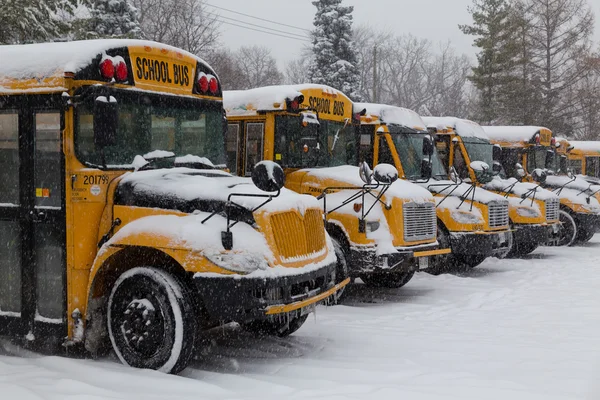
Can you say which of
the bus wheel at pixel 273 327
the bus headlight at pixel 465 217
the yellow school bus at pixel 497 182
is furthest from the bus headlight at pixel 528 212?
the bus wheel at pixel 273 327

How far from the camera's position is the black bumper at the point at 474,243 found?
11.0m

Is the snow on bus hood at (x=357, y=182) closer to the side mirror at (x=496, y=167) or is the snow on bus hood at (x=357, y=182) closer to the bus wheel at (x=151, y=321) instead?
the bus wheel at (x=151, y=321)

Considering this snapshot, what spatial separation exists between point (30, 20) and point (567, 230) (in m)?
13.1

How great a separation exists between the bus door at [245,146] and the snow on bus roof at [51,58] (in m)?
3.29

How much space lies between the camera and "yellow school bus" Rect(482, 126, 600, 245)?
1617 centimetres

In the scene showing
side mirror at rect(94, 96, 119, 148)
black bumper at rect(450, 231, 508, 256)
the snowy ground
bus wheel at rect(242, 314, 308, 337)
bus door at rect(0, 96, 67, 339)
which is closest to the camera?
the snowy ground

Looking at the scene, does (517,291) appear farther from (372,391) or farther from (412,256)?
(372,391)

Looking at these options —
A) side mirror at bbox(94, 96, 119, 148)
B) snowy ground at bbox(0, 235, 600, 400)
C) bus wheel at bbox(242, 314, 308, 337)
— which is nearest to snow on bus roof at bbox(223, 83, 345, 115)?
snowy ground at bbox(0, 235, 600, 400)

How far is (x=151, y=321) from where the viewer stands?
18.2ft

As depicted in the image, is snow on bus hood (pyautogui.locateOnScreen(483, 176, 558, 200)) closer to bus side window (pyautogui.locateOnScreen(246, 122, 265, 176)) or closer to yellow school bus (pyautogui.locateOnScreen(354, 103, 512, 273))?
yellow school bus (pyautogui.locateOnScreen(354, 103, 512, 273))

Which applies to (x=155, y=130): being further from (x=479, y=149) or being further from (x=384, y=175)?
(x=479, y=149)

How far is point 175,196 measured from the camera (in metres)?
5.72

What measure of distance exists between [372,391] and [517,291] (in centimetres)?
564

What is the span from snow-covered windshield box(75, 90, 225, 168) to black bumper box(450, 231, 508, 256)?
5168 mm
